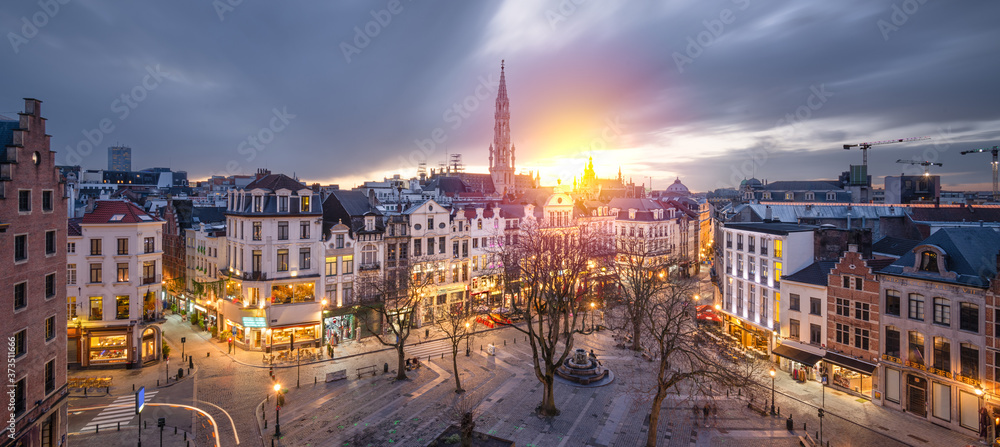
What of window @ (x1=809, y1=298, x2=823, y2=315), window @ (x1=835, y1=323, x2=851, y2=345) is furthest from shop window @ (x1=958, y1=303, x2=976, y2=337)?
window @ (x1=809, y1=298, x2=823, y2=315)

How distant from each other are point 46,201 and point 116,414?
600 inches

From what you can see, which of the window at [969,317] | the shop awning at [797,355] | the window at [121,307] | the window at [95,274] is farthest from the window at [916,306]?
the window at [95,274]

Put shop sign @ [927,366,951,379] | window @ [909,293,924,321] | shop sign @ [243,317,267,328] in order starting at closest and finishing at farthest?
shop sign @ [927,366,951,379] < window @ [909,293,924,321] < shop sign @ [243,317,267,328]

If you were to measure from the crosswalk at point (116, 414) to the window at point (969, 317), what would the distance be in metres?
51.7

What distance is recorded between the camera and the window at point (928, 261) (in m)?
30.2

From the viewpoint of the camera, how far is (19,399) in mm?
→ 21188

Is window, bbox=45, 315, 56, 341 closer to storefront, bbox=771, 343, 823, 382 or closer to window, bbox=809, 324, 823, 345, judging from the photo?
storefront, bbox=771, 343, 823, 382

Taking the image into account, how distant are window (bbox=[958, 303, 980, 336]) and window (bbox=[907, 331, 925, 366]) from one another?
2.34 meters

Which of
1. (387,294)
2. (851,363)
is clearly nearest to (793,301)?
(851,363)

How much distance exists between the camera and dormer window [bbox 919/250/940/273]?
99.1 ft

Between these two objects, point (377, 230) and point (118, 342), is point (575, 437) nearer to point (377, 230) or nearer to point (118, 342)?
point (377, 230)

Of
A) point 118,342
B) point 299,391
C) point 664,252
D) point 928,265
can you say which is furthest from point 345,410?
point 664,252

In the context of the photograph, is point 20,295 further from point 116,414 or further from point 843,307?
point 843,307

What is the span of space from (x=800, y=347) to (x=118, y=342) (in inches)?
2216
